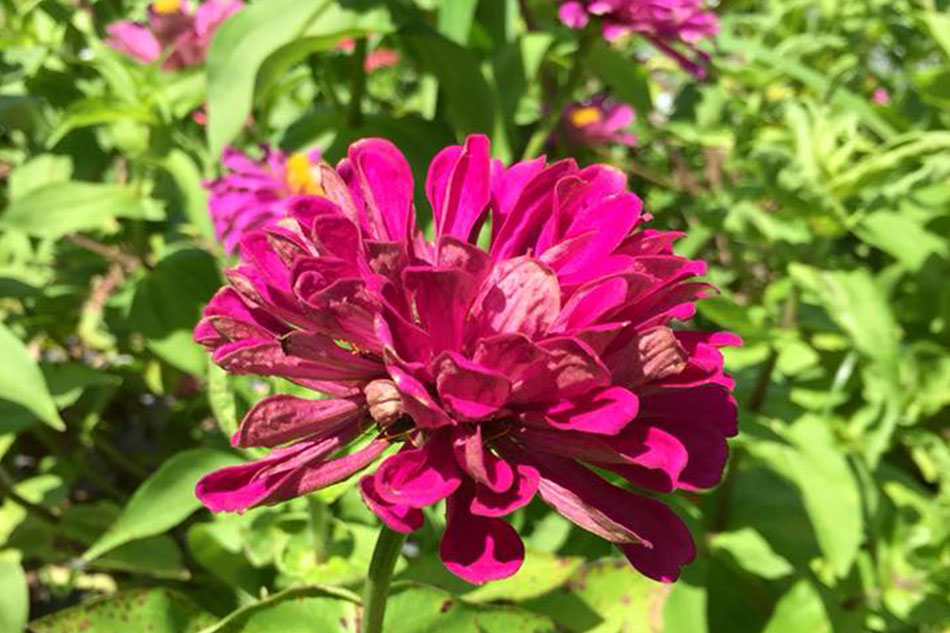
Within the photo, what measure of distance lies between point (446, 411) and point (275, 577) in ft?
1.58

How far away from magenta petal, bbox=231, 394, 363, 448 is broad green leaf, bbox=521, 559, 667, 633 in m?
0.32

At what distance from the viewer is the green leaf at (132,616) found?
2.11 ft

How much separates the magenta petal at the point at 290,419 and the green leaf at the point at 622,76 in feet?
2.72

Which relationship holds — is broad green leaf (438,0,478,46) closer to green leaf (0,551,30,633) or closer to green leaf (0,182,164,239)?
green leaf (0,182,164,239)

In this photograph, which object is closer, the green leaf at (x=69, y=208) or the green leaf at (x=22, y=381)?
the green leaf at (x=22, y=381)

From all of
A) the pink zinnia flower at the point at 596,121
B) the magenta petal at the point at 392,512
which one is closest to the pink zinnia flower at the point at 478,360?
the magenta petal at the point at 392,512

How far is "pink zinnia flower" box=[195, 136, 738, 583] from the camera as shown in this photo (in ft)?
1.49

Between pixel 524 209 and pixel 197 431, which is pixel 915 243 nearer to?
pixel 524 209

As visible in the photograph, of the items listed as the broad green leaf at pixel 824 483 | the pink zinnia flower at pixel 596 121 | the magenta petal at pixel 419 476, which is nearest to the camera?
the magenta petal at pixel 419 476

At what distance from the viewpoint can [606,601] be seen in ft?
2.45

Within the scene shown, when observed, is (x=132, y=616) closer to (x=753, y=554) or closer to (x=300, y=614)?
(x=300, y=614)

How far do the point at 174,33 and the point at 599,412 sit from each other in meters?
0.98

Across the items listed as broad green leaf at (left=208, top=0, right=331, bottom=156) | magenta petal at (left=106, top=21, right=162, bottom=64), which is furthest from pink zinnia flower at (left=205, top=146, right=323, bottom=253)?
magenta petal at (left=106, top=21, right=162, bottom=64)

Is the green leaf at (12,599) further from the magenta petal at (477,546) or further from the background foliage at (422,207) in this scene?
the magenta petal at (477,546)
